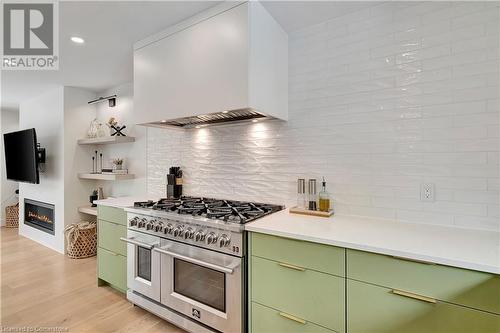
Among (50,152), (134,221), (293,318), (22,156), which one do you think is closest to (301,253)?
(293,318)

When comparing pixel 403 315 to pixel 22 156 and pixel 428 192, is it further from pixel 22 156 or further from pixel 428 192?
pixel 22 156

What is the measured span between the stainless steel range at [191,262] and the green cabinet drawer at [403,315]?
686mm

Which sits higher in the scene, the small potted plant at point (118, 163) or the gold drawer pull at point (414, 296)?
the small potted plant at point (118, 163)

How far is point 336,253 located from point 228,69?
4.47ft

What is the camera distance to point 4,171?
17.0 feet

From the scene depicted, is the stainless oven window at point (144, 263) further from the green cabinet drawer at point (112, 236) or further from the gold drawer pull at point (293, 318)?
the gold drawer pull at point (293, 318)

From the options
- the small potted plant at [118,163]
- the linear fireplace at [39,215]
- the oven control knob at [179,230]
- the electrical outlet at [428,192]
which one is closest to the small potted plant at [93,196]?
the linear fireplace at [39,215]

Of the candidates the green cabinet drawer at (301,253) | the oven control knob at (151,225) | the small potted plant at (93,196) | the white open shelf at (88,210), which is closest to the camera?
the green cabinet drawer at (301,253)

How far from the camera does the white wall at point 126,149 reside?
3258 mm

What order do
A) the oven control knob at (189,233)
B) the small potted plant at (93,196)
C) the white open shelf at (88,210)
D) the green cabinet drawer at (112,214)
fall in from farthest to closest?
the small potted plant at (93,196)
the white open shelf at (88,210)
the green cabinet drawer at (112,214)
the oven control knob at (189,233)

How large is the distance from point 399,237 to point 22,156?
514cm

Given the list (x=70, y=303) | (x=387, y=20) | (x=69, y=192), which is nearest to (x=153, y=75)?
(x=387, y=20)

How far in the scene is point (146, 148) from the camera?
3191 mm

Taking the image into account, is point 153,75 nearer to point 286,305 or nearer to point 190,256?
point 190,256
